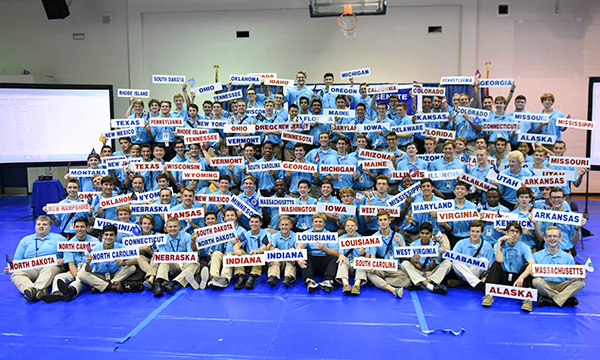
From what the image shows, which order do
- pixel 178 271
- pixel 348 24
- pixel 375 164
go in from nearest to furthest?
pixel 178 271, pixel 375 164, pixel 348 24

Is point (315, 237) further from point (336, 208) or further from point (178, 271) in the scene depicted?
point (178, 271)

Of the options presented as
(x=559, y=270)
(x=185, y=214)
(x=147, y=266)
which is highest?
(x=185, y=214)

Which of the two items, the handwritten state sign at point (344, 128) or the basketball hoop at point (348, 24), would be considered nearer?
the handwritten state sign at point (344, 128)

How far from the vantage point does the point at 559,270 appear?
559cm

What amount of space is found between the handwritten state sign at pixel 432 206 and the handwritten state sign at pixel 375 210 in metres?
0.31

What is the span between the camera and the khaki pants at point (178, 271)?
6414mm

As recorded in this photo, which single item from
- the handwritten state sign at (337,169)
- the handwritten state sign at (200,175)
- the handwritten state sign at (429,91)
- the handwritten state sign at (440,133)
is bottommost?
the handwritten state sign at (200,175)

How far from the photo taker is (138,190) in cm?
805

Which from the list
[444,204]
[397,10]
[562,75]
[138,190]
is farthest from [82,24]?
[562,75]

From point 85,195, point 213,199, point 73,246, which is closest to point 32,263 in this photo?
point 73,246

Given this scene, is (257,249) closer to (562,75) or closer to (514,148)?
(514,148)

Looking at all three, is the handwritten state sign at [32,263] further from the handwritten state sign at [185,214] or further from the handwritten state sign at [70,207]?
the handwritten state sign at [185,214]

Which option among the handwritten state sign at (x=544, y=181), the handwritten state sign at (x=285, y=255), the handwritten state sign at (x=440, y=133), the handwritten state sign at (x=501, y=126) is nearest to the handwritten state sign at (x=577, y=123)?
the handwritten state sign at (x=501, y=126)

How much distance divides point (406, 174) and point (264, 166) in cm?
287
